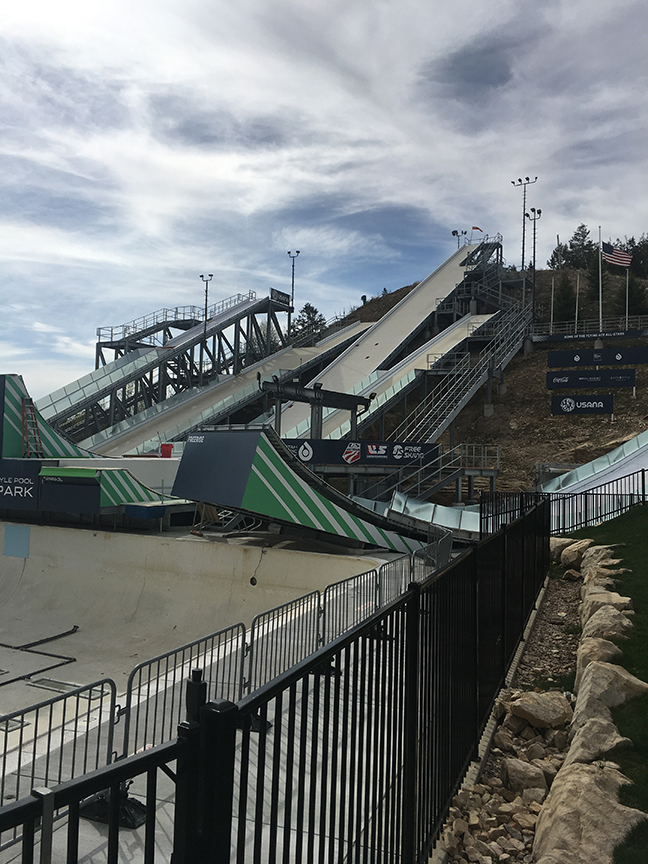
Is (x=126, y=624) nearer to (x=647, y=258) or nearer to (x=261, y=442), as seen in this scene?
(x=261, y=442)

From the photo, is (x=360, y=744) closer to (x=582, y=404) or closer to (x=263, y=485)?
(x=263, y=485)

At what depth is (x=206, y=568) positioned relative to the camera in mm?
19844

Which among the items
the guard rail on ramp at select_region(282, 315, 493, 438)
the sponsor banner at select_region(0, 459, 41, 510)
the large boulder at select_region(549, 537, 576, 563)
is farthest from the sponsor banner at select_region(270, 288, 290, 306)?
Result: the large boulder at select_region(549, 537, 576, 563)

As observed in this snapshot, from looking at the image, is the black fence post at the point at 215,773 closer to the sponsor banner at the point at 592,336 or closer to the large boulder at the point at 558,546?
the large boulder at the point at 558,546

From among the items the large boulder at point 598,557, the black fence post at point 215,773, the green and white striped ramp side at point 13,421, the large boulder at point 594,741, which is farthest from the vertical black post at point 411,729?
the green and white striped ramp side at point 13,421

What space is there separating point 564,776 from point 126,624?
16862 millimetres

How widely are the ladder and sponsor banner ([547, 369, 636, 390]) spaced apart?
85.5 feet

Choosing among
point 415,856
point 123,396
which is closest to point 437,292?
point 123,396

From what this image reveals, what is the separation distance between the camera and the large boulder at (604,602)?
26.2ft

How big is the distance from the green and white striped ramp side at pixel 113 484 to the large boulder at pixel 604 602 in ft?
54.8

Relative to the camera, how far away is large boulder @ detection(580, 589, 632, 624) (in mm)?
7980

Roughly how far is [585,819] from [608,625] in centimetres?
384

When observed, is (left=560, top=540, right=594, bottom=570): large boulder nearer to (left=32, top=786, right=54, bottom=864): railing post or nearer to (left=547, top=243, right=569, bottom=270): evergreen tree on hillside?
(left=32, top=786, right=54, bottom=864): railing post

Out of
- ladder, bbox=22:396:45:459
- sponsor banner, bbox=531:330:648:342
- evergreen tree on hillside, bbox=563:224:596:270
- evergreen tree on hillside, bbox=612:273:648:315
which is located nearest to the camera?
ladder, bbox=22:396:45:459
